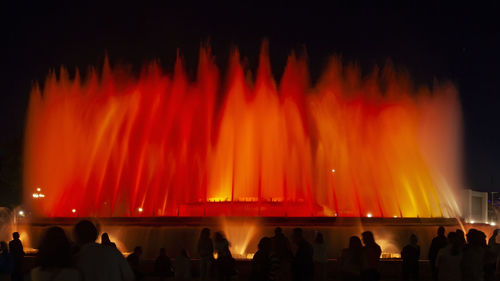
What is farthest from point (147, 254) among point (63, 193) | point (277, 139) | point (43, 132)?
point (43, 132)

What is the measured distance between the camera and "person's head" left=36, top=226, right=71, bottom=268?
471cm

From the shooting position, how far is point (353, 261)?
24.9 ft

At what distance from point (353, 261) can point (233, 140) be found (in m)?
18.8

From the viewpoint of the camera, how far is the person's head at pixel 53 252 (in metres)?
4.71

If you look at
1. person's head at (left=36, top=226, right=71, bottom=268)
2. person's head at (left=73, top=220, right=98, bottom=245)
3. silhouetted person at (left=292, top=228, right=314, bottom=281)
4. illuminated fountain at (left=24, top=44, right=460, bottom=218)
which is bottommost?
silhouetted person at (left=292, top=228, right=314, bottom=281)

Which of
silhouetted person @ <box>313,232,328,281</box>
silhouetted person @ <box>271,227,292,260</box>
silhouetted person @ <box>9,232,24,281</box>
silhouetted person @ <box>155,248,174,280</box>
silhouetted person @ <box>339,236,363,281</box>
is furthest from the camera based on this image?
silhouetted person @ <box>9,232,24,281</box>

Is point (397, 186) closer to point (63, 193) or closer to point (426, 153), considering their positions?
point (426, 153)

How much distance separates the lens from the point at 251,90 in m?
27.4

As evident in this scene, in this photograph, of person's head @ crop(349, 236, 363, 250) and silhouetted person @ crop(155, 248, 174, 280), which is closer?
person's head @ crop(349, 236, 363, 250)

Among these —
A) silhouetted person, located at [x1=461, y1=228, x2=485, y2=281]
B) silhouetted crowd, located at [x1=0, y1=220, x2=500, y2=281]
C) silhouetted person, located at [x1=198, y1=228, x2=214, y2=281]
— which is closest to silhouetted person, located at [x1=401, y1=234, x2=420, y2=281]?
silhouetted crowd, located at [x1=0, y1=220, x2=500, y2=281]

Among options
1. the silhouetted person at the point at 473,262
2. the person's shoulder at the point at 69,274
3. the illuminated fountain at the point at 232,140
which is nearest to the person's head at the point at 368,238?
the silhouetted person at the point at 473,262

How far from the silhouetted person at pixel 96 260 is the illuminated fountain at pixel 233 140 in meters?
20.2

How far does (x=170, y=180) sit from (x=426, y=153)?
12084 millimetres

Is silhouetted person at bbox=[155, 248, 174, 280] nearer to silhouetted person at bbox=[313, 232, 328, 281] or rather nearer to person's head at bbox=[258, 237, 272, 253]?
silhouetted person at bbox=[313, 232, 328, 281]
